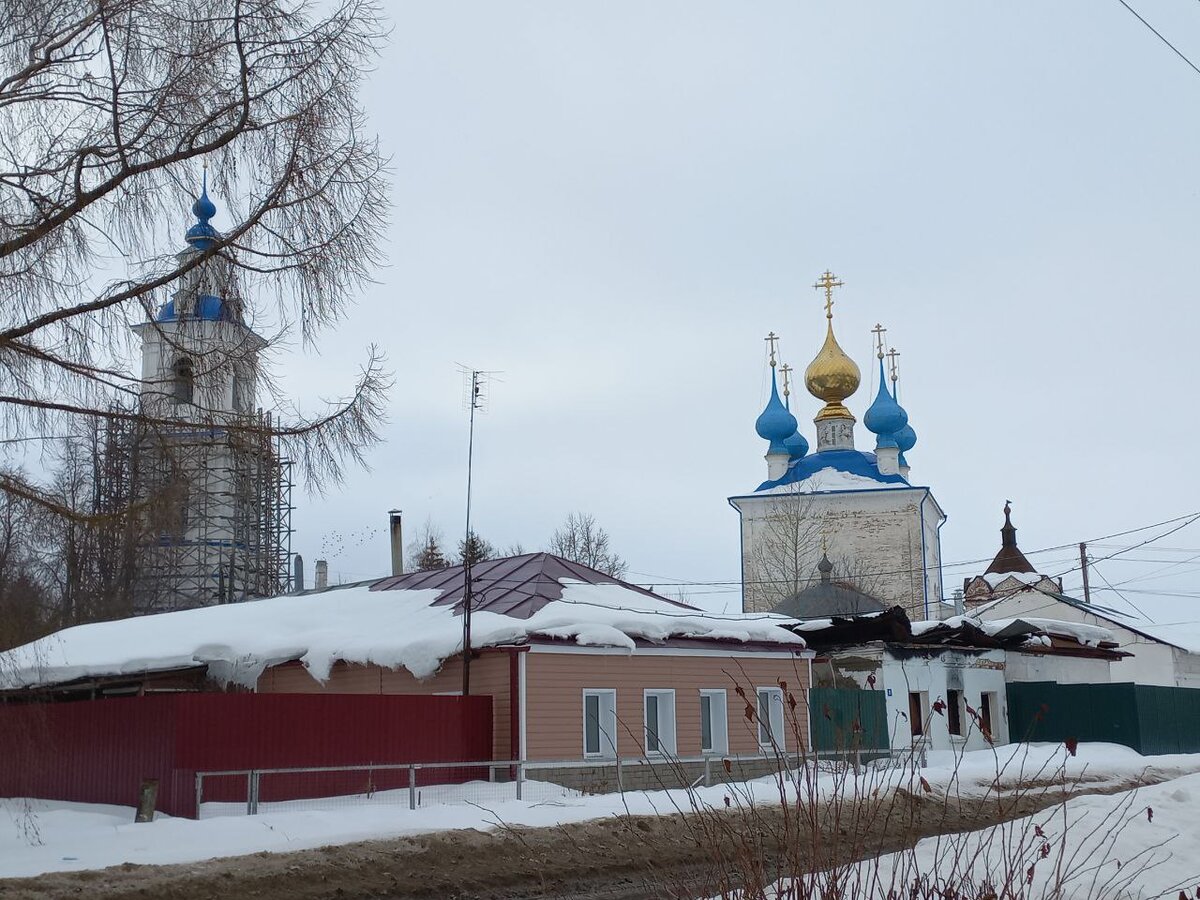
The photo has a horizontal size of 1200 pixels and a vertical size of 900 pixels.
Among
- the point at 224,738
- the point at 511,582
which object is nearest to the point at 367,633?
the point at 511,582

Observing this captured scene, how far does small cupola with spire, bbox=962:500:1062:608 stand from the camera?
186 ft

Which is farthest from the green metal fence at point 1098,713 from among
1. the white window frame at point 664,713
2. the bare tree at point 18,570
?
the bare tree at point 18,570

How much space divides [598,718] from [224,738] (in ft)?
21.6

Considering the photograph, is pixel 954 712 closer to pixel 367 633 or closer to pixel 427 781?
pixel 367 633

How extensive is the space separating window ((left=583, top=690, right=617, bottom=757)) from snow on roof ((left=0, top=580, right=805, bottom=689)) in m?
1.09

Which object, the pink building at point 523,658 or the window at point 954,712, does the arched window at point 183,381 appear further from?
the window at point 954,712

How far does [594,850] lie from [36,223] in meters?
10.4

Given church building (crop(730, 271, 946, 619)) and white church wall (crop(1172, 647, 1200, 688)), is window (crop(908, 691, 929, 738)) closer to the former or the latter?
white church wall (crop(1172, 647, 1200, 688))

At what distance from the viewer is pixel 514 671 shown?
2222 cm

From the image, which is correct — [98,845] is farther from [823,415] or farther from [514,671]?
[823,415]

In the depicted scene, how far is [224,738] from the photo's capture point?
19859mm

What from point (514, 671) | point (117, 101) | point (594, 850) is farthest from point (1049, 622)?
point (117, 101)

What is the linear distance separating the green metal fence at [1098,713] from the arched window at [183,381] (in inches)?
1119

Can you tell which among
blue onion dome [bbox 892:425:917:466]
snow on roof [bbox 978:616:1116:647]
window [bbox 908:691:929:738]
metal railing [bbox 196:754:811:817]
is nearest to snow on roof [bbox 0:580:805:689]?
metal railing [bbox 196:754:811:817]
